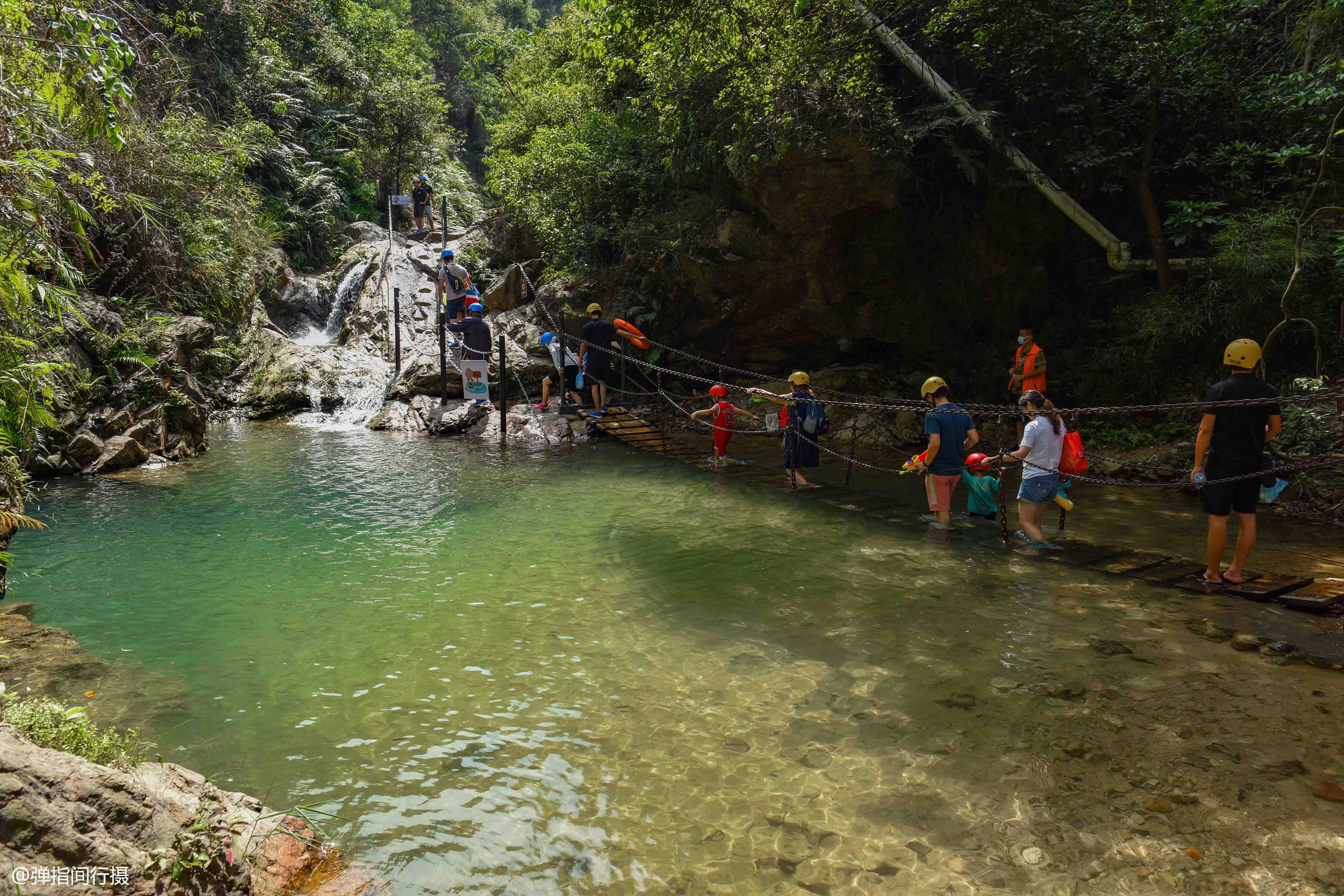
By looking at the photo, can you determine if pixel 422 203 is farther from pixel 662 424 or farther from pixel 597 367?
pixel 662 424

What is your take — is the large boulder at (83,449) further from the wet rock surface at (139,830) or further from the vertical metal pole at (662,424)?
the wet rock surface at (139,830)

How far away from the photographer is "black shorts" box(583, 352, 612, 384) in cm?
1423

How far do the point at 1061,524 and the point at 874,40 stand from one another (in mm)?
9437

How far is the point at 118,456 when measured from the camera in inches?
437

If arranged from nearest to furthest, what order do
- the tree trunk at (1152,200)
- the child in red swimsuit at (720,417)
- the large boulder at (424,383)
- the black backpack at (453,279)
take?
the child in red swimsuit at (720,417) < the tree trunk at (1152,200) < the large boulder at (424,383) < the black backpack at (453,279)

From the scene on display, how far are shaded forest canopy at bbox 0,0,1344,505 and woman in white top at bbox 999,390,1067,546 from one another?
507 cm

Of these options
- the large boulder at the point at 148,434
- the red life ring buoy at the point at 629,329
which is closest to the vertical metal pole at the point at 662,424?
the red life ring buoy at the point at 629,329

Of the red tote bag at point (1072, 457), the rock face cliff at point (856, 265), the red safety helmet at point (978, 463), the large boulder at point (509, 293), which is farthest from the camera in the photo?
the large boulder at point (509, 293)

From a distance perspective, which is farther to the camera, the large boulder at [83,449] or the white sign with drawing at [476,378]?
the white sign with drawing at [476,378]

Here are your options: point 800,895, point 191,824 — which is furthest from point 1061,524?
point 191,824

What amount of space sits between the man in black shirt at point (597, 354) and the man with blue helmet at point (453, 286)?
4.35m

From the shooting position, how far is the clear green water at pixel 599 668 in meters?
3.24

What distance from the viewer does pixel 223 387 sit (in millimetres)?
18469

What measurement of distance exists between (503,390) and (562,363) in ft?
4.38
